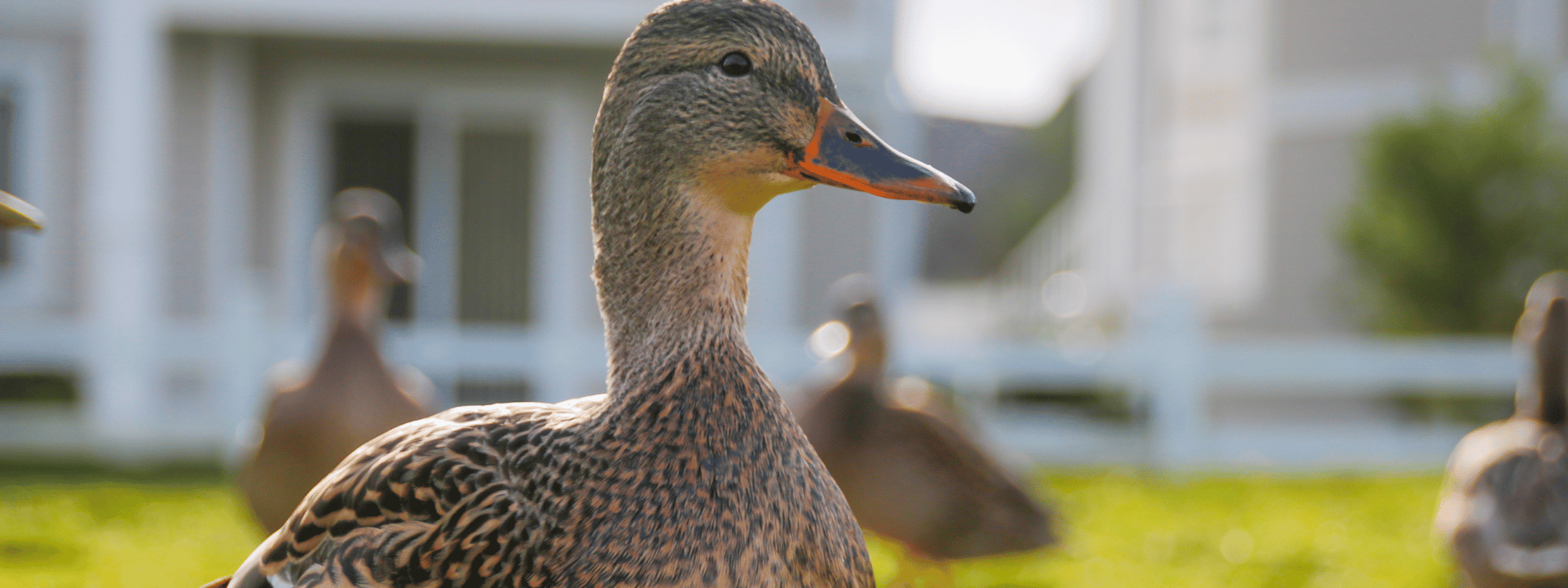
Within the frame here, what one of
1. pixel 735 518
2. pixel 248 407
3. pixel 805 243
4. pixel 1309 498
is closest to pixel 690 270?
pixel 735 518

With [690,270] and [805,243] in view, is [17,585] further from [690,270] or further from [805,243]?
[805,243]

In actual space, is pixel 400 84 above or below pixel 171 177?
above

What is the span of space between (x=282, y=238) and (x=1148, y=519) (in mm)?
7306

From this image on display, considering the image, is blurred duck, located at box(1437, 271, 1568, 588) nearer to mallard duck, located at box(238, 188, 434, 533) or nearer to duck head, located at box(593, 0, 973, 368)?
duck head, located at box(593, 0, 973, 368)

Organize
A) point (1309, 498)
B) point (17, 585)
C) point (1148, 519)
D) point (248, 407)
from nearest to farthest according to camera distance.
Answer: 1. point (17, 585)
2. point (1148, 519)
3. point (1309, 498)
4. point (248, 407)

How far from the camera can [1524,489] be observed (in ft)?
12.5

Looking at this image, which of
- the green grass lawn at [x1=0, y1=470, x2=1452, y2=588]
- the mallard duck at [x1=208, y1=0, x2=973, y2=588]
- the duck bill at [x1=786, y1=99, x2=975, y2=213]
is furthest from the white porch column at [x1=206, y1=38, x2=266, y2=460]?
the duck bill at [x1=786, y1=99, x2=975, y2=213]

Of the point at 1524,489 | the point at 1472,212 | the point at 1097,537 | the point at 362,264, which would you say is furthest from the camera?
the point at 1472,212

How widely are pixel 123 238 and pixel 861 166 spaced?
8.21 meters

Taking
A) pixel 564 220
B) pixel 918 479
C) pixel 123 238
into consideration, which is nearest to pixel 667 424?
pixel 918 479

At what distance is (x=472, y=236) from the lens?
970cm

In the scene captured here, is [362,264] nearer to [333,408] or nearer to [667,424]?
[333,408]

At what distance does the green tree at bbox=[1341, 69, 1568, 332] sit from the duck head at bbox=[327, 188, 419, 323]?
874 cm

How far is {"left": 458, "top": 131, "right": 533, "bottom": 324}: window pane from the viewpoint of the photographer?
9680 millimetres
